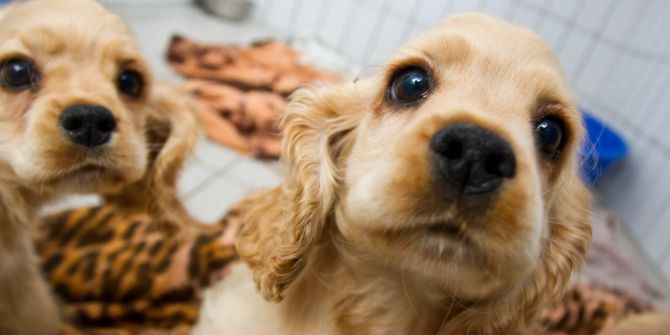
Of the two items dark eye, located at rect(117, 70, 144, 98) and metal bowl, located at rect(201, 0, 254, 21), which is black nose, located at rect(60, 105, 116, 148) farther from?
metal bowl, located at rect(201, 0, 254, 21)

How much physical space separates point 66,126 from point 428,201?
79 centimetres

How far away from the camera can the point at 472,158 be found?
0.69 metres

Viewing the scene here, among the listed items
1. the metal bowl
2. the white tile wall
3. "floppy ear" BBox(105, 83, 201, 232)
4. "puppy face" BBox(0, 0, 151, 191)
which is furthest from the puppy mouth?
the metal bowl

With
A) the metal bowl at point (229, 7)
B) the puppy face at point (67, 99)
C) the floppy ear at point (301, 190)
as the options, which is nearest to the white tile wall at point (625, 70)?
the metal bowl at point (229, 7)

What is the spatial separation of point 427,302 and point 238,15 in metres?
4.09

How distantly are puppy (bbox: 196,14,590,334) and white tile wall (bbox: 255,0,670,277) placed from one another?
1.70 meters

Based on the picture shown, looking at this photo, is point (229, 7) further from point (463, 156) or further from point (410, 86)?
point (463, 156)

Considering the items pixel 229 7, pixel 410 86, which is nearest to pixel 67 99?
pixel 410 86

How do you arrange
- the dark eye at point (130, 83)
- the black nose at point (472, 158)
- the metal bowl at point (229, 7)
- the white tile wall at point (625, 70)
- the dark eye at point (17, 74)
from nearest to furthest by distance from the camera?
1. the black nose at point (472, 158)
2. the dark eye at point (17, 74)
3. the dark eye at point (130, 83)
4. the white tile wall at point (625, 70)
5. the metal bowl at point (229, 7)

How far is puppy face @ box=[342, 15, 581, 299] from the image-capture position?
2.28ft

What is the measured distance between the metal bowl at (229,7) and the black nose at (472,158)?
4201 millimetres

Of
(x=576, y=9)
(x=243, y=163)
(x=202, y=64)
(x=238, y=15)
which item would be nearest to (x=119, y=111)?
(x=243, y=163)

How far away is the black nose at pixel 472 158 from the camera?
2.25 feet

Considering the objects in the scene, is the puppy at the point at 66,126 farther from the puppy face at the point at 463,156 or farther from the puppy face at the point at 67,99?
the puppy face at the point at 463,156
